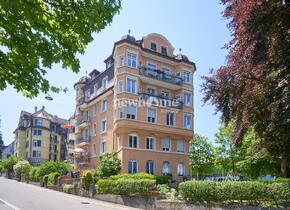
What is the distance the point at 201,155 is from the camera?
7062 centimetres

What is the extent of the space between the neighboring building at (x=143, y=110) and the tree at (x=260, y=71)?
2788cm

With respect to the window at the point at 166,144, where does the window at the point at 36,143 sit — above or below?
above

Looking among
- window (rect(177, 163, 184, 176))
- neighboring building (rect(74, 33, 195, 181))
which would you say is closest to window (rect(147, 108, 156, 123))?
neighboring building (rect(74, 33, 195, 181))

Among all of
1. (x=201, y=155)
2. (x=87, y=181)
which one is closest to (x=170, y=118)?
(x=87, y=181)

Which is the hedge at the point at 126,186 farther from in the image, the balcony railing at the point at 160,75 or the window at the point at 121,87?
the balcony railing at the point at 160,75

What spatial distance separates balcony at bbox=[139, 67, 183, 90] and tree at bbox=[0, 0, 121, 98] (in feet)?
130

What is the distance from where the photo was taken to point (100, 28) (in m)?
7.68

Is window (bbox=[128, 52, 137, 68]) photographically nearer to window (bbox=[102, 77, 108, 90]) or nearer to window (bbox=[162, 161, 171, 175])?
window (bbox=[102, 77, 108, 90])

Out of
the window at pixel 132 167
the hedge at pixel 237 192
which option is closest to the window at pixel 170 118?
the window at pixel 132 167

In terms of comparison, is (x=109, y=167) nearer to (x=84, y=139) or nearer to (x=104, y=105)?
(x=104, y=105)

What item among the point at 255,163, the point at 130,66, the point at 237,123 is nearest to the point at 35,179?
the point at 130,66

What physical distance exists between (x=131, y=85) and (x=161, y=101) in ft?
17.1

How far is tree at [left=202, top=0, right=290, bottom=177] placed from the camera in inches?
599

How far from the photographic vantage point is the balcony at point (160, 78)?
4825 cm
